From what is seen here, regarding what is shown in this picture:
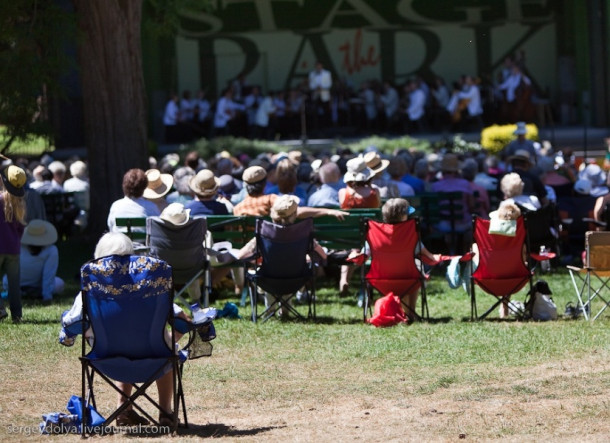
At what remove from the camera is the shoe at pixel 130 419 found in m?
6.47

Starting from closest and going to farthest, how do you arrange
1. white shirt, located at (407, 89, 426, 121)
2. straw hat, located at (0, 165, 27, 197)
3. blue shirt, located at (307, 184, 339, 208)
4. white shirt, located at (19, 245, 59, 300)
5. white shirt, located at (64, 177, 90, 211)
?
straw hat, located at (0, 165, 27, 197) → white shirt, located at (19, 245, 59, 300) → blue shirt, located at (307, 184, 339, 208) → white shirt, located at (64, 177, 90, 211) → white shirt, located at (407, 89, 426, 121)

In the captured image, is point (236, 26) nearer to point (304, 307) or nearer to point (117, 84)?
point (117, 84)

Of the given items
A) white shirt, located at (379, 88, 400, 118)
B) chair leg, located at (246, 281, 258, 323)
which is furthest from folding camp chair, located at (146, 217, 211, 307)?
white shirt, located at (379, 88, 400, 118)

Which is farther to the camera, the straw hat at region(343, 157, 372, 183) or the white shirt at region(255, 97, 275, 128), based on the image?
the white shirt at region(255, 97, 275, 128)

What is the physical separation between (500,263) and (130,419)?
13.1 ft

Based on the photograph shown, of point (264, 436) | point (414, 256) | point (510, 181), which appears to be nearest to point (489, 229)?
point (414, 256)

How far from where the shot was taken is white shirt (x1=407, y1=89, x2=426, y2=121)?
91.7 feet

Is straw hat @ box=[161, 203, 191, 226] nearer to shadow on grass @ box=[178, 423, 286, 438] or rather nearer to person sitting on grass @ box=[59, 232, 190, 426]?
person sitting on grass @ box=[59, 232, 190, 426]

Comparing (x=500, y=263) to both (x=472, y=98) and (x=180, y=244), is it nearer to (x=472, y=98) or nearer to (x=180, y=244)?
(x=180, y=244)

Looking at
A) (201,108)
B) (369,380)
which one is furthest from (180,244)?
(201,108)

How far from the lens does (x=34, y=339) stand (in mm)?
9141

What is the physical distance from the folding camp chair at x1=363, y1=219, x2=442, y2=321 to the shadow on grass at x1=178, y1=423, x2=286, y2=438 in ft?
10.8

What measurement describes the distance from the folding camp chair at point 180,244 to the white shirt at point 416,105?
1857 cm

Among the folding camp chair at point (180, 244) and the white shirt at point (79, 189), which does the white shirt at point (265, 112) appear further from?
the folding camp chair at point (180, 244)
